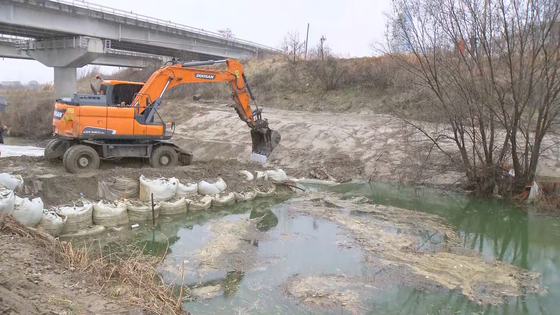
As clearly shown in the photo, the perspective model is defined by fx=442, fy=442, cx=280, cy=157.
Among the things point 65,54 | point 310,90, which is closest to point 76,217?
point 310,90

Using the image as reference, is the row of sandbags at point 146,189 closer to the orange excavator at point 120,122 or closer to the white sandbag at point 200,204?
the white sandbag at point 200,204

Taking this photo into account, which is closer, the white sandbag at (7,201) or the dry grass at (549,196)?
the white sandbag at (7,201)

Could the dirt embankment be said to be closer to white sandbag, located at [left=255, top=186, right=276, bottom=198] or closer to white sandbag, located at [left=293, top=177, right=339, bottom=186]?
white sandbag, located at [left=255, top=186, right=276, bottom=198]

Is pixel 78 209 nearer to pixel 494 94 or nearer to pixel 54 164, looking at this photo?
pixel 54 164

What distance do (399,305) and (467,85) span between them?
8.44 metres

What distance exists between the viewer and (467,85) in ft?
40.5

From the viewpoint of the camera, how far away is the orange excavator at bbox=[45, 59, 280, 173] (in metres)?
11.0

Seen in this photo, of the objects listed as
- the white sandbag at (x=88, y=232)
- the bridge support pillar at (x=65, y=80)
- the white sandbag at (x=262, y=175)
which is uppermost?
the bridge support pillar at (x=65, y=80)

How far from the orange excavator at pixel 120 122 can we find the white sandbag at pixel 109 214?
8.64 ft

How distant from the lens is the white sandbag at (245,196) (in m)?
11.3

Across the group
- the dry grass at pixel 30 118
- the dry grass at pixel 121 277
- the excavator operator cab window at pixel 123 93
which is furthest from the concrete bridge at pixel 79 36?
the dry grass at pixel 121 277

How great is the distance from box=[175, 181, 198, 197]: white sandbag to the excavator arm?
8.24ft

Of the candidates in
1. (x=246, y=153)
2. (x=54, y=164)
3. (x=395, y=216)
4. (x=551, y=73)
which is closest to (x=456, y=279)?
(x=395, y=216)

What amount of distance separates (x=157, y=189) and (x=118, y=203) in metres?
0.95
